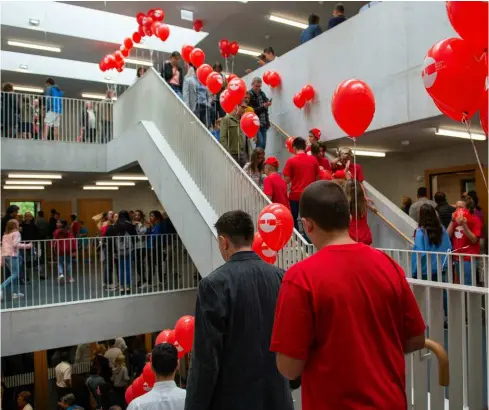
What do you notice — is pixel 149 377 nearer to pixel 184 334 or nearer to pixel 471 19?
pixel 184 334

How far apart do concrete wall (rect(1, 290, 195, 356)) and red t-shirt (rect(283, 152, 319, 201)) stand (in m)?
3.94

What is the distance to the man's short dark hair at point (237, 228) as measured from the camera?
2197 millimetres

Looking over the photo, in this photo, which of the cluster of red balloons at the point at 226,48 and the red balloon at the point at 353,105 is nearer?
the red balloon at the point at 353,105

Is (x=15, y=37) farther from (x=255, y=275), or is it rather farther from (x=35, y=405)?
(x=255, y=275)

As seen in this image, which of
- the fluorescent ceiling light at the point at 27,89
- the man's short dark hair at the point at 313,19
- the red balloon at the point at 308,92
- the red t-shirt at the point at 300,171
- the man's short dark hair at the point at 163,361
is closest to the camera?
the man's short dark hair at the point at 163,361

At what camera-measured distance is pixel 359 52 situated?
684 cm

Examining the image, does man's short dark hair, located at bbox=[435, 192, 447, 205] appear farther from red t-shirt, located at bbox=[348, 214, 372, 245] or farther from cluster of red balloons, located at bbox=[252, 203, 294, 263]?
cluster of red balloons, located at bbox=[252, 203, 294, 263]

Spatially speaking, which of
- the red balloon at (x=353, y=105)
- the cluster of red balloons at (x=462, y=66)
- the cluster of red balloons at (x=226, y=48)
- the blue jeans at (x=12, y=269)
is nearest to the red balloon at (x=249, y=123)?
the red balloon at (x=353, y=105)

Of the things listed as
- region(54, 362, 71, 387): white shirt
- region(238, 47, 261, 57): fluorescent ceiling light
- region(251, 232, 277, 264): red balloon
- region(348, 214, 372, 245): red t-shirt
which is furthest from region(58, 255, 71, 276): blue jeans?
region(238, 47, 261, 57): fluorescent ceiling light

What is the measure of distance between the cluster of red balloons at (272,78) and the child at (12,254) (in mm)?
5576

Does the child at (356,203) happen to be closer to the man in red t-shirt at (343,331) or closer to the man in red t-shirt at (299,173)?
the man in red t-shirt at (299,173)

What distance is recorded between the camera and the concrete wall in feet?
22.9

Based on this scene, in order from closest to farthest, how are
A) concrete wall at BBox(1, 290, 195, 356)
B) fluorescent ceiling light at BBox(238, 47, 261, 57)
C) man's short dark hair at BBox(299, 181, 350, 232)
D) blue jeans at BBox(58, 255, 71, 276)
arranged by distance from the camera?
man's short dark hair at BBox(299, 181, 350, 232) < concrete wall at BBox(1, 290, 195, 356) < blue jeans at BBox(58, 255, 71, 276) < fluorescent ceiling light at BBox(238, 47, 261, 57)

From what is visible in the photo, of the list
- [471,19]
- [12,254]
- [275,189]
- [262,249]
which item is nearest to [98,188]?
[12,254]
